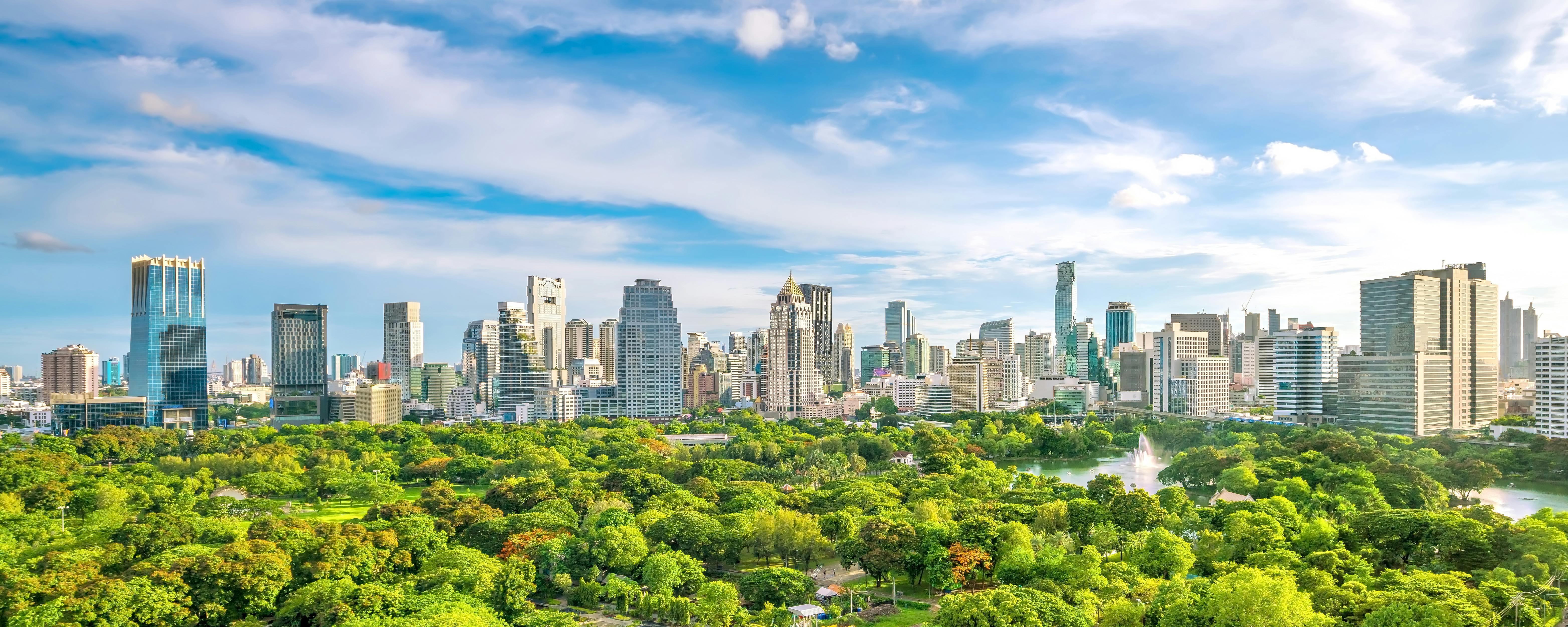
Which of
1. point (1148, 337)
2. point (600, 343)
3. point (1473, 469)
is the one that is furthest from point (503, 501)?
point (1148, 337)

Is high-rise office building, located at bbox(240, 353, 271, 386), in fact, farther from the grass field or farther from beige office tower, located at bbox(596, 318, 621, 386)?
the grass field

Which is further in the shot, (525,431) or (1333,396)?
(1333,396)

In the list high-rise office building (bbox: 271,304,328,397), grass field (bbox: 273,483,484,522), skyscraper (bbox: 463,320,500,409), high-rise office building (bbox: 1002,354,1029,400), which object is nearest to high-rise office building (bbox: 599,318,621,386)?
skyscraper (bbox: 463,320,500,409)

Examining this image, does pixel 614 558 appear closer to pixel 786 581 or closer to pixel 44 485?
pixel 786 581

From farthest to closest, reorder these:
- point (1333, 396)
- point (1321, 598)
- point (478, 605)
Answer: point (1333, 396) < point (478, 605) < point (1321, 598)

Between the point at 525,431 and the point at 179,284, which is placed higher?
the point at 179,284

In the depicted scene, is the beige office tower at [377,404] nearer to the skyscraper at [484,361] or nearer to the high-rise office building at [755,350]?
the skyscraper at [484,361]

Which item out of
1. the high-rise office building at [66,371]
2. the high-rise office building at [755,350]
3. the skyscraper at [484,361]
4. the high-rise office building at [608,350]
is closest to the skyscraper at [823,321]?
the high-rise office building at [755,350]
